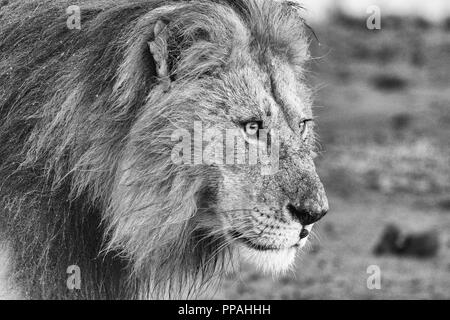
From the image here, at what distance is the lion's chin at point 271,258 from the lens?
16.9ft

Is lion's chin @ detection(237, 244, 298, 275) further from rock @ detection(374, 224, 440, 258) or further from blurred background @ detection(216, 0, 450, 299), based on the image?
rock @ detection(374, 224, 440, 258)

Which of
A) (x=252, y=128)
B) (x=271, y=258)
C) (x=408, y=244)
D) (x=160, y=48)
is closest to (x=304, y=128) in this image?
(x=252, y=128)

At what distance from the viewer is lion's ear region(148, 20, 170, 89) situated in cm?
507

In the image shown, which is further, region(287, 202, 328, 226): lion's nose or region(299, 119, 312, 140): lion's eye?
region(299, 119, 312, 140): lion's eye

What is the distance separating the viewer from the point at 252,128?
16.6 feet

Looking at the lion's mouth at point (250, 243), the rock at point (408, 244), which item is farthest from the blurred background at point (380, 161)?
the lion's mouth at point (250, 243)

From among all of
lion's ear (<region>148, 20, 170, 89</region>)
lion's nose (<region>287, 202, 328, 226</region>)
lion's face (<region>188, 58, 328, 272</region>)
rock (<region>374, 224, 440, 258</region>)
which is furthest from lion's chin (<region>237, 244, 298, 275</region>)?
rock (<region>374, 224, 440, 258</region>)

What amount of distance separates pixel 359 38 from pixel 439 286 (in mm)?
10316

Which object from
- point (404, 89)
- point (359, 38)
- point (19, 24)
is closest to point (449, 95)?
point (404, 89)

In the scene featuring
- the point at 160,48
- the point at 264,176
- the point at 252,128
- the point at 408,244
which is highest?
the point at 160,48

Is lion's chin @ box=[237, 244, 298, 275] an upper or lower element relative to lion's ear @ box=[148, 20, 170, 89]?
lower

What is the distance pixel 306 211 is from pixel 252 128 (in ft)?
1.69

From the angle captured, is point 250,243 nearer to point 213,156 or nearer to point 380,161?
point 213,156

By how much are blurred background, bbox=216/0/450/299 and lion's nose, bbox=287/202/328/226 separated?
1.22 m
